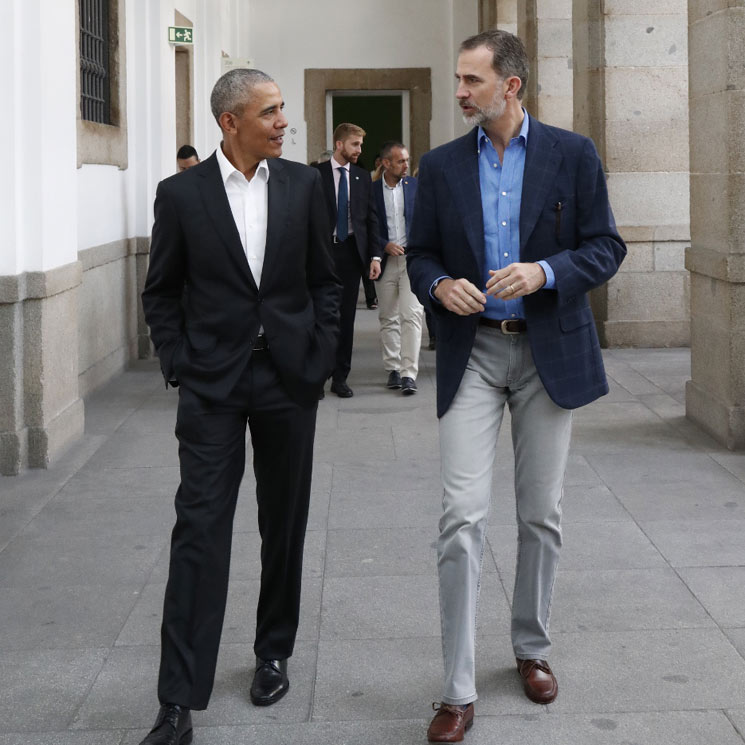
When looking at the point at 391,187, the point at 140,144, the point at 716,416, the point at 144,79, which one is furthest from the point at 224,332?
the point at 144,79

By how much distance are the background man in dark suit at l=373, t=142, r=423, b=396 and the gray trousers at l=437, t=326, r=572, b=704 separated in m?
6.44

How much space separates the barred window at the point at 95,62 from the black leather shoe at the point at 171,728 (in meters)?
7.81

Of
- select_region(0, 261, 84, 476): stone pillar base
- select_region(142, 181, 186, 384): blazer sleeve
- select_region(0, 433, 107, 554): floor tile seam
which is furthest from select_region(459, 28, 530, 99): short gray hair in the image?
select_region(0, 261, 84, 476): stone pillar base

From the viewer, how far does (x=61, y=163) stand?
8297mm

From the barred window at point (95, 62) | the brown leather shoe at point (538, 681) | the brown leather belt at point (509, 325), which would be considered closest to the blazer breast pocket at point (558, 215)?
the brown leather belt at point (509, 325)

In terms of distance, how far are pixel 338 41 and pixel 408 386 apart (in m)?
13.9

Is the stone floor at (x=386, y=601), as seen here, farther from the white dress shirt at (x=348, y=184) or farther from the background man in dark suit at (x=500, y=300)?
the white dress shirt at (x=348, y=184)

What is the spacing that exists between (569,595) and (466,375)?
4.85 feet

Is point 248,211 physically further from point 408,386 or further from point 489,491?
point 408,386

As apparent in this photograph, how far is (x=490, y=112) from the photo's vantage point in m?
3.96

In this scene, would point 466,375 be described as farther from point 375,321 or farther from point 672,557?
point 375,321

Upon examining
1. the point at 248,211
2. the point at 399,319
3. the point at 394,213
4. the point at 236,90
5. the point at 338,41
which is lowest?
the point at 399,319

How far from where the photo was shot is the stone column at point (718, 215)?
807cm

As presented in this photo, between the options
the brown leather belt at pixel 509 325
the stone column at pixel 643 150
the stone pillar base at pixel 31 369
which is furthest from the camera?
the stone column at pixel 643 150
